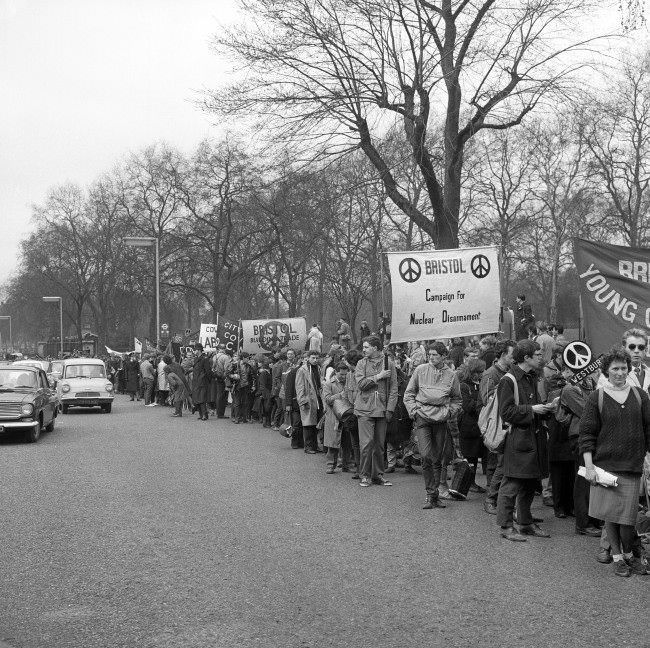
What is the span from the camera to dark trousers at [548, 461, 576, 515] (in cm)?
952

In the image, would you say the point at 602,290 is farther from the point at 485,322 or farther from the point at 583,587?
the point at 485,322

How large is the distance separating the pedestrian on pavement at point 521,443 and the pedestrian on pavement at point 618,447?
1.04m

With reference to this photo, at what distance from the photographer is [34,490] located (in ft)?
38.1

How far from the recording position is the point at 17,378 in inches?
774

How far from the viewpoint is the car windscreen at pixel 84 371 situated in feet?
98.3

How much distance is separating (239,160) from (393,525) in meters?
41.5

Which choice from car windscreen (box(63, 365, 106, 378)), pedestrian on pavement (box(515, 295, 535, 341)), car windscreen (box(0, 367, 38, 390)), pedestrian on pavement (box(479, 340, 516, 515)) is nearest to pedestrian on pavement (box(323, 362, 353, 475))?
pedestrian on pavement (box(479, 340, 516, 515))

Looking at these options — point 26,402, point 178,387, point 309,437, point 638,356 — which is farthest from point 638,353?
point 178,387

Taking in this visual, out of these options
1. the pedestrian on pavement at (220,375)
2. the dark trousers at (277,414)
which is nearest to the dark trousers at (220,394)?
the pedestrian on pavement at (220,375)

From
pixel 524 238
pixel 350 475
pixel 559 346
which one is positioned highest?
pixel 524 238

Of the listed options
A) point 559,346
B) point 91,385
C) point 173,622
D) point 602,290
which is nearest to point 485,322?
point 559,346

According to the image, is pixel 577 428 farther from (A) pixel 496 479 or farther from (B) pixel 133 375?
(B) pixel 133 375

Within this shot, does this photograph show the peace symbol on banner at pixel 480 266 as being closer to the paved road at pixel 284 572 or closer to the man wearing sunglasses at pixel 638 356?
the paved road at pixel 284 572

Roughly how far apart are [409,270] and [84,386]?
1784cm
